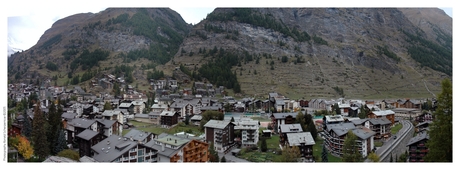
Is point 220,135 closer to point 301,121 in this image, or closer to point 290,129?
point 290,129

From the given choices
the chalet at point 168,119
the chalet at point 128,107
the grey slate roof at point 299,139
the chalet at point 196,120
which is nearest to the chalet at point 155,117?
the chalet at point 168,119

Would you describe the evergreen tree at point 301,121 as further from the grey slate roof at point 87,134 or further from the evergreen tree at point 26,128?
the evergreen tree at point 26,128

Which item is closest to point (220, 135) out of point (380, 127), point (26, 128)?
point (380, 127)

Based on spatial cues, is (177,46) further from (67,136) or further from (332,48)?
(67,136)

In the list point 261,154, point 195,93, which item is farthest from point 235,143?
point 195,93

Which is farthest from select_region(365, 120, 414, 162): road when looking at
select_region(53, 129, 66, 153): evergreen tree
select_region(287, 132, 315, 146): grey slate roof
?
select_region(53, 129, 66, 153): evergreen tree
